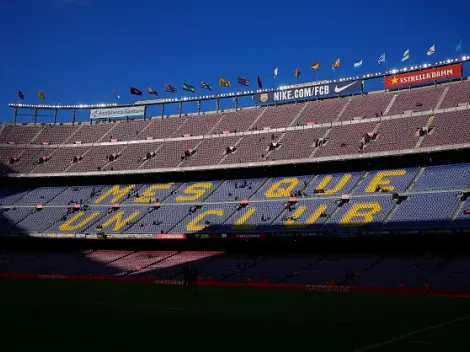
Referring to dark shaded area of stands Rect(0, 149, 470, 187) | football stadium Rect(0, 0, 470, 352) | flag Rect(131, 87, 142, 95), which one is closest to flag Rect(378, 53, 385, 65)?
football stadium Rect(0, 0, 470, 352)

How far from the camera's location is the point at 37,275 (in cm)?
5538

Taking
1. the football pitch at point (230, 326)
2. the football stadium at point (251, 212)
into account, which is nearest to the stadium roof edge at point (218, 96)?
the football stadium at point (251, 212)

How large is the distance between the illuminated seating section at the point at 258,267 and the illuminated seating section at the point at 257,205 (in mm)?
3228

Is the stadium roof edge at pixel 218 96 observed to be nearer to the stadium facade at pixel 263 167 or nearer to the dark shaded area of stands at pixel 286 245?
the stadium facade at pixel 263 167

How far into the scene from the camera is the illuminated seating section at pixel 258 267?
136ft

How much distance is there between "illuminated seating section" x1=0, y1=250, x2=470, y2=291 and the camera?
41.6 metres

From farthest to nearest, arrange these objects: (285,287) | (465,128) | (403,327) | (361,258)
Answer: (465,128) → (361,258) → (285,287) → (403,327)

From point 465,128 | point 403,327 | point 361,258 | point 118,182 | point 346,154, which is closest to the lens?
point 403,327

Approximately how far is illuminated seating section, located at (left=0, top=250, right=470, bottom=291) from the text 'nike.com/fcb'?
3024 centimetres

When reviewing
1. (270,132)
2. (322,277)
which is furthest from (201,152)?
(322,277)

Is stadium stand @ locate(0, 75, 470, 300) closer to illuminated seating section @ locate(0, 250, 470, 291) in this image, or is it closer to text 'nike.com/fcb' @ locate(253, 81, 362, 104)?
illuminated seating section @ locate(0, 250, 470, 291)

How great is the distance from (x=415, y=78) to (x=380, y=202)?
24.7m

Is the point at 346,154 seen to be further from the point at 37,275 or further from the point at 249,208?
the point at 37,275

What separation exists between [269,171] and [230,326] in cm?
4921
